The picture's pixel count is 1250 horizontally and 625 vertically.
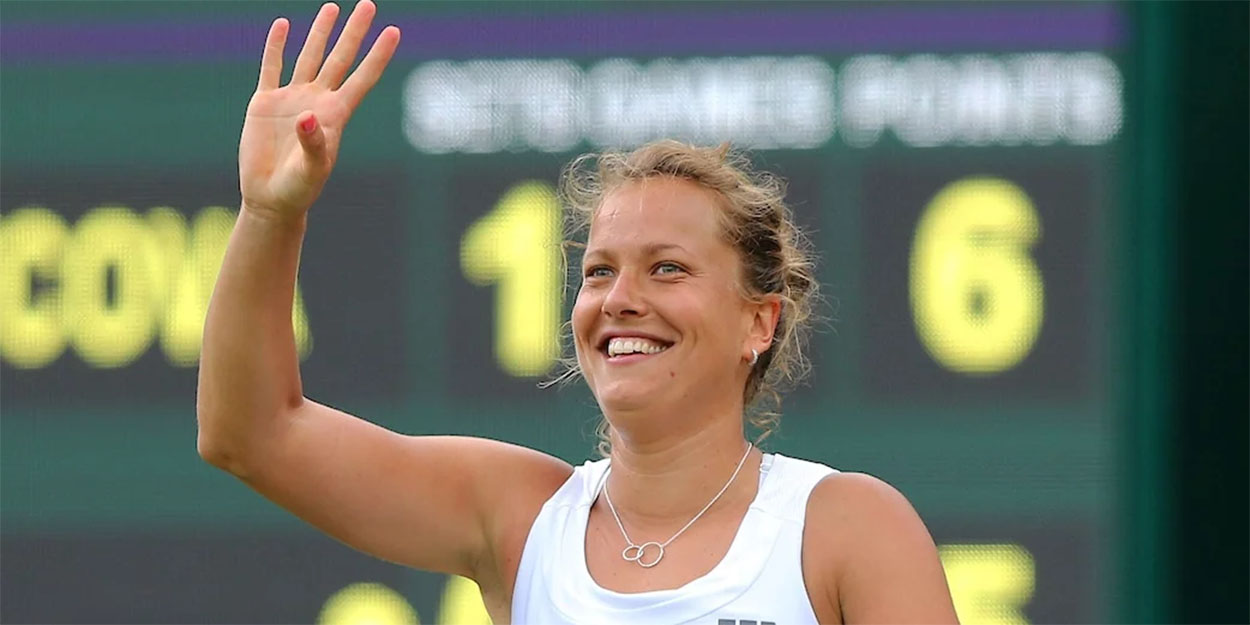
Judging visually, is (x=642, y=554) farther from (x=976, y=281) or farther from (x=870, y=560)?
(x=976, y=281)

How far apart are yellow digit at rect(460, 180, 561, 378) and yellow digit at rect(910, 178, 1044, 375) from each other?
1.45ft

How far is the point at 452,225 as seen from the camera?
8.43 ft

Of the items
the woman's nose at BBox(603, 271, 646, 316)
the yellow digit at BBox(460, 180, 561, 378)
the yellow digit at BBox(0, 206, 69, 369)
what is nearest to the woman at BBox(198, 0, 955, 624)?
the woman's nose at BBox(603, 271, 646, 316)

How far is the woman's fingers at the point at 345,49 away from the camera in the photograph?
177 cm

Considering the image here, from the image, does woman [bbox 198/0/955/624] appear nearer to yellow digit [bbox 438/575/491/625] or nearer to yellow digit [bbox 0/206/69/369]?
yellow digit [bbox 438/575/491/625]

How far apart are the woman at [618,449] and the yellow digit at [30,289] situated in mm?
836

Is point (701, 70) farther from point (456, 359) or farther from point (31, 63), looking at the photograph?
point (31, 63)

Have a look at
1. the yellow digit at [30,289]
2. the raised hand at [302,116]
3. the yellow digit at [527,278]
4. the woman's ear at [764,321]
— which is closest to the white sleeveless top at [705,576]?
the woman's ear at [764,321]

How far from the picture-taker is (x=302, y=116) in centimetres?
166

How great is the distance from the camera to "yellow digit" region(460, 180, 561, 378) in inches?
100

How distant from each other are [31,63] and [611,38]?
0.73 m

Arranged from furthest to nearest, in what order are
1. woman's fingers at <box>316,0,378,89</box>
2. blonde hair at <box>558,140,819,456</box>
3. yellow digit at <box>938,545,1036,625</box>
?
yellow digit at <box>938,545,1036,625</box>
blonde hair at <box>558,140,819,456</box>
woman's fingers at <box>316,0,378,89</box>

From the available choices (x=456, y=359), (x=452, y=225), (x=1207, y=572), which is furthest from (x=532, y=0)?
(x=1207, y=572)

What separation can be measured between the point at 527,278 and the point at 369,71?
2.65ft
